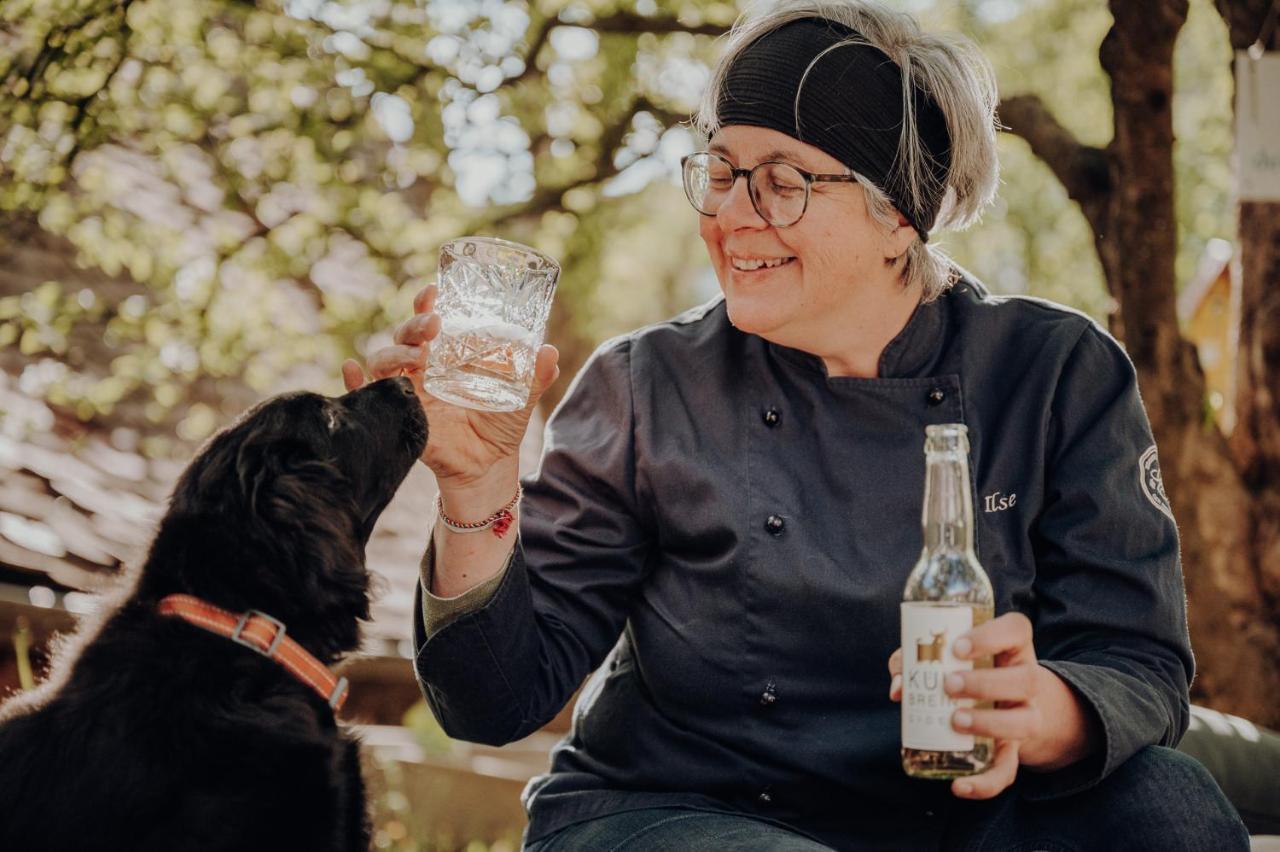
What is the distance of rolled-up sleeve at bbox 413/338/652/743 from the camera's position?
250 cm

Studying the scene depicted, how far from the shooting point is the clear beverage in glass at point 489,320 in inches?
97.2

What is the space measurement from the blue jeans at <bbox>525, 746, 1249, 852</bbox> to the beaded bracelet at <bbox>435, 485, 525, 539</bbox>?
56 cm

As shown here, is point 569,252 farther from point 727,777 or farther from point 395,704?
point 727,777

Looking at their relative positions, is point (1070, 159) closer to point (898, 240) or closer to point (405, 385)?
point (898, 240)

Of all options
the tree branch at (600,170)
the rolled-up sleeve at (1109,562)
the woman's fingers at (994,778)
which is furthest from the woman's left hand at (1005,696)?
the tree branch at (600,170)

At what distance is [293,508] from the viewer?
2.60 meters

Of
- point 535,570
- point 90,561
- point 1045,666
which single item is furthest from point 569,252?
point 1045,666

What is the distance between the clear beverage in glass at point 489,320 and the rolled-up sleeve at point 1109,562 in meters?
1.01

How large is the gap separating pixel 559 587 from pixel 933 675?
101 cm

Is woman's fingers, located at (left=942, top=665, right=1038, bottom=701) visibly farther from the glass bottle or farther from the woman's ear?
the woman's ear

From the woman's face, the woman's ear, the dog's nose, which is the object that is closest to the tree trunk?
the woman's ear

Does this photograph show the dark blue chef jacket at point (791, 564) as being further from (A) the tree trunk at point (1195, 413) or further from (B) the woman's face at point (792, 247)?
(A) the tree trunk at point (1195, 413)

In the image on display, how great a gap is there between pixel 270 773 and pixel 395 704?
601cm

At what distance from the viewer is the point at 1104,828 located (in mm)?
2213
